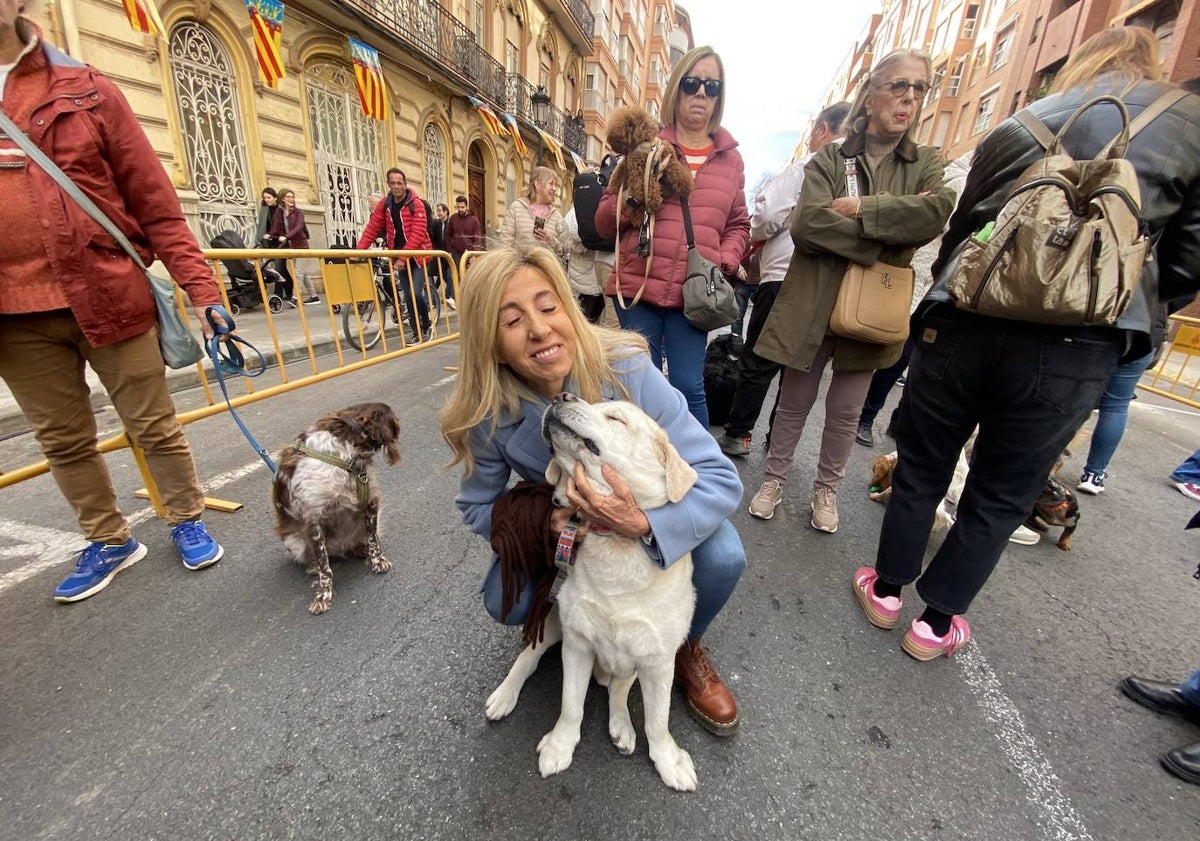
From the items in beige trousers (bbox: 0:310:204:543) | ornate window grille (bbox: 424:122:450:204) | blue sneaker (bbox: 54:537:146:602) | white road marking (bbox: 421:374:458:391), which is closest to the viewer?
beige trousers (bbox: 0:310:204:543)

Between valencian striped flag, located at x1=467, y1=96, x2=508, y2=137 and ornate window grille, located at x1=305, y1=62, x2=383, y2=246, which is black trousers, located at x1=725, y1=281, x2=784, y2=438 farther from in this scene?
valencian striped flag, located at x1=467, y1=96, x2=508, y2=137

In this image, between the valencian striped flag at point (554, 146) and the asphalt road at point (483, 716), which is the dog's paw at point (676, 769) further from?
the valencian striped flag at point (554, 146)

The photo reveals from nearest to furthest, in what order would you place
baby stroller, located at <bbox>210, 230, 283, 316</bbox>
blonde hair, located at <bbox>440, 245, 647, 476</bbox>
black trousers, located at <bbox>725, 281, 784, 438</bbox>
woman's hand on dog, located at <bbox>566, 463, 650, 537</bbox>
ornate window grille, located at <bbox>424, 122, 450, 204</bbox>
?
1. woman's hand on dog, located at <bbox>566, 463, 650, 537</bbox>
2. blonde hair, located at <bbox>440, 245, 647, 476</bbox>
3. black trousers, located at <bbox>725, 281, 784, 438</bbox>
4. baby stroller, located at <bbox>210, 230, 283, 316</bbox>
5. ornate window grille, located at <bbox>424, 122, 450, 204</bbox>

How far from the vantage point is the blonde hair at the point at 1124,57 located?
1613 mm

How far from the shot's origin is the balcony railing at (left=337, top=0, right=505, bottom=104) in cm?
1130

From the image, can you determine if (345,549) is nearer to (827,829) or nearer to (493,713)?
(493,713)

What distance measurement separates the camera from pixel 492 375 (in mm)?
1682

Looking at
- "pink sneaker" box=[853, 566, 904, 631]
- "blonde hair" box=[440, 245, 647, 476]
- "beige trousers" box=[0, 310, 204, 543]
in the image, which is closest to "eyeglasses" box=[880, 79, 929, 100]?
"blonde hair" box=[440, 245, 647, 476]

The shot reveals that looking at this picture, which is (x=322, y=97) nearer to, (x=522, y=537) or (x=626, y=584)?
(x=522, y=537)

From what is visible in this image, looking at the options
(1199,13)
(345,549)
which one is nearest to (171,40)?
(345,549)

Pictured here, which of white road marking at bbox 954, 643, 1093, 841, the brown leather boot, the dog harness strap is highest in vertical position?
the dog harness strap

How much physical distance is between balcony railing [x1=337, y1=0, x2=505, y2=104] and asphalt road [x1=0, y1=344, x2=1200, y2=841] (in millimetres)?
12615

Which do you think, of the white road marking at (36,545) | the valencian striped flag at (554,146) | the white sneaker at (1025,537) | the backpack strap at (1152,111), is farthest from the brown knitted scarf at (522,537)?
the valencian striped flag at (554,146)

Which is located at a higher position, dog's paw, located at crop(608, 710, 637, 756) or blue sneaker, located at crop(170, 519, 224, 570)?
blue sneaker, located at crop(170, 519, 224, 570)
